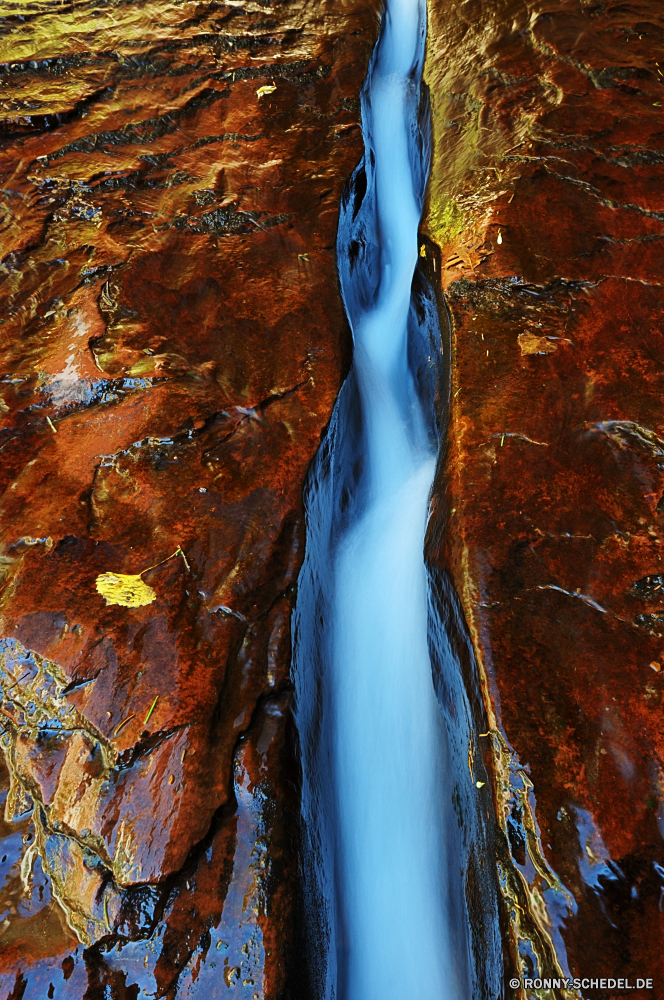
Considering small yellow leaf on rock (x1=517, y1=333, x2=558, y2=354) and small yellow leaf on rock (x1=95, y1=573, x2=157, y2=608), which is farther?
small yellow leaf on rock (x1=517, y1=333, x2=558, y2=354)

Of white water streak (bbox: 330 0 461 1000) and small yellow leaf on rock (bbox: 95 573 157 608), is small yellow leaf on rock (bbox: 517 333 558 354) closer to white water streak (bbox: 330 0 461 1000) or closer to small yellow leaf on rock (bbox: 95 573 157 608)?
white water streak (bbox: 330 0 461 1000)

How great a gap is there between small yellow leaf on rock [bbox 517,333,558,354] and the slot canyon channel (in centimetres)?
3

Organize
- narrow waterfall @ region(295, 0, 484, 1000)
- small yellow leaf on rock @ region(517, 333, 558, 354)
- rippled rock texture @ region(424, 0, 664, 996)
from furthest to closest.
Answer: small yellow leaf on rock @ region(517, 333, 558, 354), narrow waterfall @ region(295, 0, 484, 1000), rippled rock texture @ region(424, 0, 664, 996)

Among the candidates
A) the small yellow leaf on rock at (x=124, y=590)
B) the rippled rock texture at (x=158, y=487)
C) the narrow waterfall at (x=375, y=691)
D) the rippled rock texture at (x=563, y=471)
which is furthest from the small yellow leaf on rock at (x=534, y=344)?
the small yellow leaf on rock at (x=124, y=590)

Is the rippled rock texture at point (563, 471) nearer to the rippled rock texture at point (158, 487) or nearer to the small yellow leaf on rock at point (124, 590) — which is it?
the rippled rock texture at point (158, 487)

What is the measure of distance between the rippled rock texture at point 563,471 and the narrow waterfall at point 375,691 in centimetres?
47

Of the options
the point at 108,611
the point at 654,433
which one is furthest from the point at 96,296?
the point at 654,433

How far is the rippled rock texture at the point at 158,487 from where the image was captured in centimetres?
181

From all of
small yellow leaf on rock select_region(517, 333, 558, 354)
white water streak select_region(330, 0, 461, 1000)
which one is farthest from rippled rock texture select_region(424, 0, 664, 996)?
white water streak select_region(330, 0, 461, 1000)

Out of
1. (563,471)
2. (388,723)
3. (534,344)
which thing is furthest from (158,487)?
(534,344)

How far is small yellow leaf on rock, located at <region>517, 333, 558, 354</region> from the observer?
2857mm

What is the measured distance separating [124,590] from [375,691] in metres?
1.20

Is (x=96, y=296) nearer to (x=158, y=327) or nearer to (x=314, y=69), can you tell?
(x=158, y=327)

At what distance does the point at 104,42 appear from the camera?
502 centimetres
